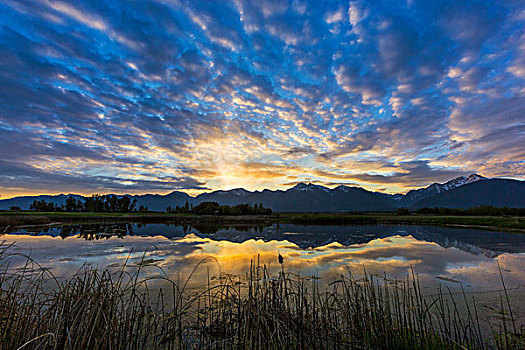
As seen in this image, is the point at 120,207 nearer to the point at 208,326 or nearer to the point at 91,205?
the point at 91,205

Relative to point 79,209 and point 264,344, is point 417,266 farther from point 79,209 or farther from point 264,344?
point 79,209

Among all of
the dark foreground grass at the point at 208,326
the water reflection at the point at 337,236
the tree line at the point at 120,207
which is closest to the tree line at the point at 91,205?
the tree line at the point at 120,207

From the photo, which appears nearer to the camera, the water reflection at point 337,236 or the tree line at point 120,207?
the water reflection at point 337,236

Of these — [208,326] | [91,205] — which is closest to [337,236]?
[208,326]

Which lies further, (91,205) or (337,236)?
(91,205)

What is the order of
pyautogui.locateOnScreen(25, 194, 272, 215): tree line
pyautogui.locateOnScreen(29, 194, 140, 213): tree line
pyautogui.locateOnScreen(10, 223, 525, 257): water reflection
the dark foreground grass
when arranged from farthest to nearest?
pyautogui.locateOnScreen(29, 194, 140, 213): tree line → pyautogui.locateOnScreen(25, 194, 272, 215): tree line → pyautogui.locateOnScreen(10, 223, 525, 257): water reflection → the dark foreground grass

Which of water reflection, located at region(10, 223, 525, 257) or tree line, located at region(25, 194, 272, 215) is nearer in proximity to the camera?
water reflection, located at region(10, 223, 525, 257)

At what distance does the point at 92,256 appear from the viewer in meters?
15.4

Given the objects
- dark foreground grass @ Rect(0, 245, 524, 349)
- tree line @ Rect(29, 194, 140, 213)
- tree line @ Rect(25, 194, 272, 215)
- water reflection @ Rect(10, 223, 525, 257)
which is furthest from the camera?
tree line @ Rect(29, 194, 140, 213)

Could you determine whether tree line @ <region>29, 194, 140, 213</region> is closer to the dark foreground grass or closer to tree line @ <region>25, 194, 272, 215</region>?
tree line @ <region>25, 194, 272, 215</region>

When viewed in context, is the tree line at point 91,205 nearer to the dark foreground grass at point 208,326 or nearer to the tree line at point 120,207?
the tree line at point 120,207

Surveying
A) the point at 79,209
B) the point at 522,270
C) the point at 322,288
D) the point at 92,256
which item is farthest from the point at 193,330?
the point at 79,209

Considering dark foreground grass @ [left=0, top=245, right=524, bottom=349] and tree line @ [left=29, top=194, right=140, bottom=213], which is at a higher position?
tree line @ [left=29, top=194, right=140, bottom=213]

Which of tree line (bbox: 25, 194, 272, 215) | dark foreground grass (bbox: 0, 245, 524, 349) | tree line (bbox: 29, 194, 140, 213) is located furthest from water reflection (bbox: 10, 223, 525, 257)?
tree line (bbox: 29, 194, 140, 213)
